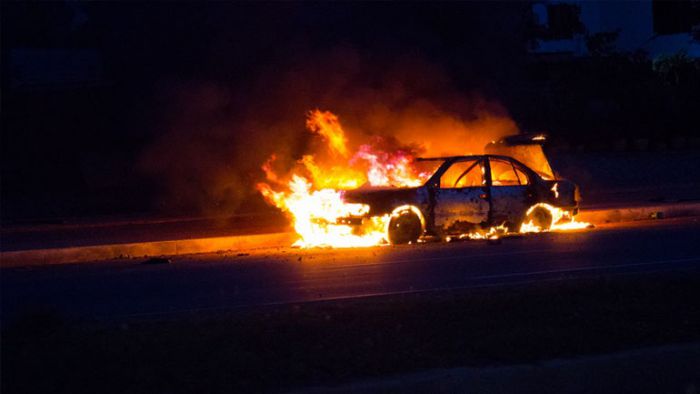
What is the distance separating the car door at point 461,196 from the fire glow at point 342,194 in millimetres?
415

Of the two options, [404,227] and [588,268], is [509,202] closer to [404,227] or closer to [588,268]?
[404,227]

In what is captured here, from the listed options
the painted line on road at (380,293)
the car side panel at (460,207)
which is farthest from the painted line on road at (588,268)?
the car side panel at (460,207)

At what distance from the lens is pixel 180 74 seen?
2369 centimetres

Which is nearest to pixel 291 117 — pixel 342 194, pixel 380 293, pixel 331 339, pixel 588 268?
pixel 342 194

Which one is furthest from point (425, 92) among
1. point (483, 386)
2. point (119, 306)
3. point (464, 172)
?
point (483, 386)

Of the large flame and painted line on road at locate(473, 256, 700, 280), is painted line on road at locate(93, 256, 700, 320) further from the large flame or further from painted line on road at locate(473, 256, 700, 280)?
the large flame

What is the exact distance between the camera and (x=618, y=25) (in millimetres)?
42125

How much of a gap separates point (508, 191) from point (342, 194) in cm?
286

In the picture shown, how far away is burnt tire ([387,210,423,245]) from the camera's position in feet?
50.9

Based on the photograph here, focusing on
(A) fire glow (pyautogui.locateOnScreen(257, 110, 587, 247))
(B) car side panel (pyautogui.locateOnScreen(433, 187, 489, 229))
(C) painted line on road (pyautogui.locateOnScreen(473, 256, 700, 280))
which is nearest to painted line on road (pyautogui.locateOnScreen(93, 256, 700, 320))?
(C) painted line on road (pyautogui.locateOnScreen(473, 256, 700, 280))

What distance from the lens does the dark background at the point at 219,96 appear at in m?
23.4

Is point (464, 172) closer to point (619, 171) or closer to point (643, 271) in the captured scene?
point (643, 271)

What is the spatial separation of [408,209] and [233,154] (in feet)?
32.0

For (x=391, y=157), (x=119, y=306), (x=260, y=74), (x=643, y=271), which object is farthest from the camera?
(x=260, y=74)
